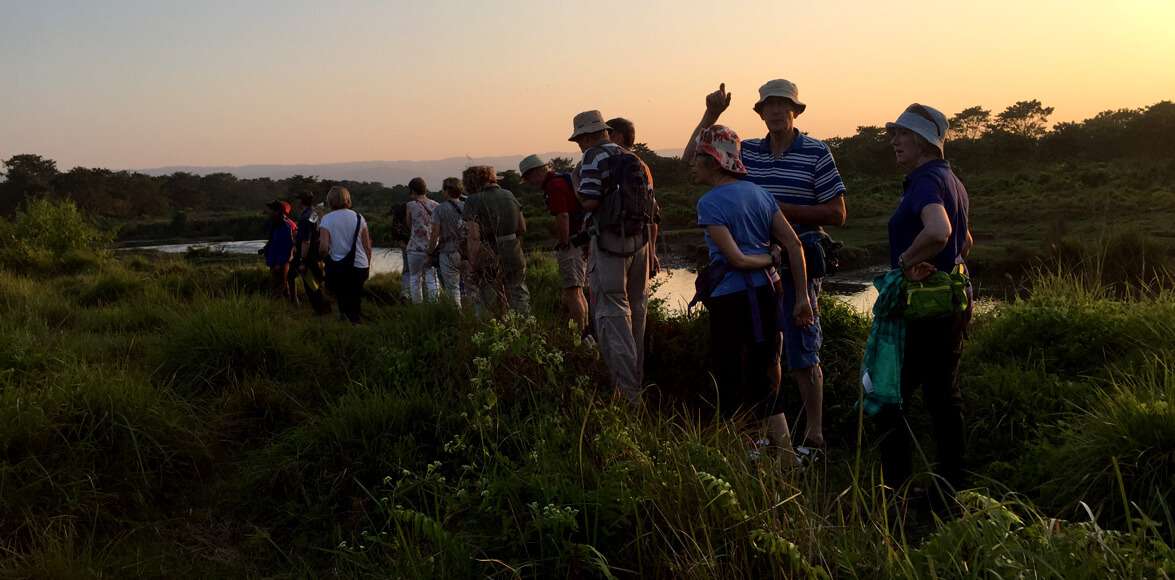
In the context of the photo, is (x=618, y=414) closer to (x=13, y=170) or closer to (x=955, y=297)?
(x=955, y=297)

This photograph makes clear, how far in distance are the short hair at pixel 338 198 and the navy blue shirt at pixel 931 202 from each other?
629 cm

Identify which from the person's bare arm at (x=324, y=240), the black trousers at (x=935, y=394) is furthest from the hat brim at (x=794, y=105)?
the person's bare arm at (x=324, y=240)

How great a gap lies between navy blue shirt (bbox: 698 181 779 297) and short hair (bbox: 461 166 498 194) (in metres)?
3.77

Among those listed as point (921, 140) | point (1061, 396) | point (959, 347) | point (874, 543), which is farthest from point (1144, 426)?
point (874, 543)

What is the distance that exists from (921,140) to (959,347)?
97 cm

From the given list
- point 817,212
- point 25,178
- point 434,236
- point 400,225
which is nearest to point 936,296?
point 817,212

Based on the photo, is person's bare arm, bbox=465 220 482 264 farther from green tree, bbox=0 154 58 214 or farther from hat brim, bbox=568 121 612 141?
green tree, bbox=0 154 58 214

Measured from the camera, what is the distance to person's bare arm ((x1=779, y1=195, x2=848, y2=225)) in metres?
4.70

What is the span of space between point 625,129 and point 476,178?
2.01 m

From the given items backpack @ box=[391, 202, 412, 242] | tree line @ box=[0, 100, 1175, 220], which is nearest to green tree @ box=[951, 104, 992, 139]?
tree line @ box=[0, 100, 1175, 220]

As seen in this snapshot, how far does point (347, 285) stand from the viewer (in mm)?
8625

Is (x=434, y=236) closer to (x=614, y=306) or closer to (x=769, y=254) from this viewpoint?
(x=614, y=306)

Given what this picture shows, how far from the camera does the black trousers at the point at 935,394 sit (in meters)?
3.86

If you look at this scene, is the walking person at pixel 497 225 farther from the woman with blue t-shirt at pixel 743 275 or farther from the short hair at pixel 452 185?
the woman with blue t-shirt at pixel 743 275
